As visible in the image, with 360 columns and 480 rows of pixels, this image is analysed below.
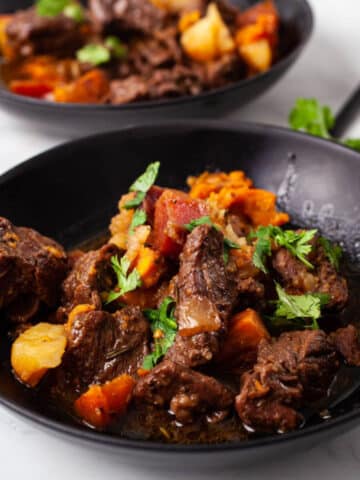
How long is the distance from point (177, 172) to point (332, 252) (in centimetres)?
108

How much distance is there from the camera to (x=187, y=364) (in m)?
2.94

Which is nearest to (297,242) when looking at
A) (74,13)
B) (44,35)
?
(44,35)

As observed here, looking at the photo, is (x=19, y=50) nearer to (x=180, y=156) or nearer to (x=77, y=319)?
(x=180, y=156)

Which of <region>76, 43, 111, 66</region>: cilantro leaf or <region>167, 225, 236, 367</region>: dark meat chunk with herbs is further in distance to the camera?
<region>76, 43, 111, 66</region>: cilantro leaf

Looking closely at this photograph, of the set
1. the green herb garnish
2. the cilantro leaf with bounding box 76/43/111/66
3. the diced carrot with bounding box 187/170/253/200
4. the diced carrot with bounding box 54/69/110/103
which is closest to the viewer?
the green herb garnish

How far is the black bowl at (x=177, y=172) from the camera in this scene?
3965 mm

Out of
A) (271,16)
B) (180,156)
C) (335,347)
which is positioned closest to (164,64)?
(271,16)

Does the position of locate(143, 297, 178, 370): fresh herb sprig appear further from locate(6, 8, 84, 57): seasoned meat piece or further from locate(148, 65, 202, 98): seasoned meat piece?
locate(6, 8, 84, 57): seasoned meat piece

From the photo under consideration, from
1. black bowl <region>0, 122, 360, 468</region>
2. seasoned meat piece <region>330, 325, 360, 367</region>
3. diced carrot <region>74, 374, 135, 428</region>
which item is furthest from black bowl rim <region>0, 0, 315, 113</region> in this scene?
diced carrot <region>74, 374, 135, 428</region>

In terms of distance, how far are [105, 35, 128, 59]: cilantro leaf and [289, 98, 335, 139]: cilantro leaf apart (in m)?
1.44

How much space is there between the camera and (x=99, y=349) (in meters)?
3.07

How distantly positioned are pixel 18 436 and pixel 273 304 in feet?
3.83

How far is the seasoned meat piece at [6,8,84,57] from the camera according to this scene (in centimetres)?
574

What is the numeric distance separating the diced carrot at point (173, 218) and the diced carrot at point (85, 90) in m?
2.05
